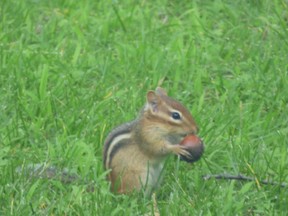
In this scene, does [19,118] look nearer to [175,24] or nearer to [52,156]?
[52,156]

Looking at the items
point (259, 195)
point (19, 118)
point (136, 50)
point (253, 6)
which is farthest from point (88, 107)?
point (253, 6)

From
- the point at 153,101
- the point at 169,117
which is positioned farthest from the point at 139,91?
the point at 169,117

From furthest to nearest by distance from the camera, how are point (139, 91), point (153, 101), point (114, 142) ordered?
1. point (139, 91)
2. point (153, 101)
3. point (114, 142)

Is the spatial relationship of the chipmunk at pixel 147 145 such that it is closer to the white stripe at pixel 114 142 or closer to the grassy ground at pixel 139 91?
the white stripe at pixel 114 142

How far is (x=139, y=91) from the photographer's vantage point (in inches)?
306

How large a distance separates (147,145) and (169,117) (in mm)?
211

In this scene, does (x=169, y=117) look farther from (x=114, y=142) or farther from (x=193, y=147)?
(x=114, y=142)

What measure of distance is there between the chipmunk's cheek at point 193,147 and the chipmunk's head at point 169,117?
4 cm

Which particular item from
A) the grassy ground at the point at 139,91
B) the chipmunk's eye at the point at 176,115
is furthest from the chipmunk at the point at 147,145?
the grassy ground at the point at 139,91

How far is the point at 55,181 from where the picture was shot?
6.47 meters

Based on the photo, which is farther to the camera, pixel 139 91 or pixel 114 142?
pixel 139 91

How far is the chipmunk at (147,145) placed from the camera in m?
6.39

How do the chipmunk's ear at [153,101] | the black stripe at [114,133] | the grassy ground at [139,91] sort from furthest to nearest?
the chipmunk's ear at [153,101]
the black stripe at [114,133]
the grassy ground at [139,91]

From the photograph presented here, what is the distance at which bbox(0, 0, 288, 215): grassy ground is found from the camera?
6.32 metres
